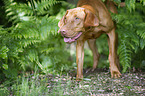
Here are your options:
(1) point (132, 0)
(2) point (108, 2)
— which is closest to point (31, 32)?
(2) point (108, 2)

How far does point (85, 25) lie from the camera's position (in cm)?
276

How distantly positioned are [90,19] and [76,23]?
246 mm

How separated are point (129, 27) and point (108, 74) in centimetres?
117

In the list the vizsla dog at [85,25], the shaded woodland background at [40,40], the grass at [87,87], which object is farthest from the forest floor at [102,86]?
the shaded woodland background at [40,40]

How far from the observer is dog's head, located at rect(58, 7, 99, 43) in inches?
103

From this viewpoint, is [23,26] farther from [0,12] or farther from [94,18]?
[94,18]

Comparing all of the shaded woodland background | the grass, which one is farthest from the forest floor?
the shaded woodland background

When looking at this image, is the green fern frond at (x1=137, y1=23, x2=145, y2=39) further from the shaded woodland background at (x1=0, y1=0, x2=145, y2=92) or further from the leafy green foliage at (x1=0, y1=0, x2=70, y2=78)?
the leafy green foliage at (x1=0, y1=0, x2=70, y2=78)

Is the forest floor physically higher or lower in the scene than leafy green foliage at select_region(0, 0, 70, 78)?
lower

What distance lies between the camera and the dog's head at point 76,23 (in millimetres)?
2611

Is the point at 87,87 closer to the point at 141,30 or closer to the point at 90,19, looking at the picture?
the point at 90,19

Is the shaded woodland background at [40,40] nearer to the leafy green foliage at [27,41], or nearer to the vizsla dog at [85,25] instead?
the leafy green foliage at [27,41]

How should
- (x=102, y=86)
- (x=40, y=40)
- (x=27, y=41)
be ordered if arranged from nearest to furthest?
(x=102, y=86) → (x=27, y=41) → (x=40, y=40)

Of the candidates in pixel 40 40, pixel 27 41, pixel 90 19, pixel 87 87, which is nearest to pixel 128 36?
pixel 90 19
